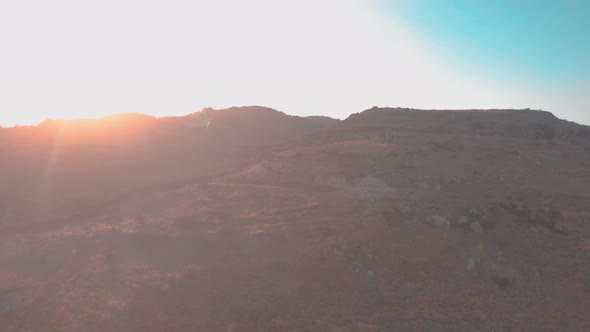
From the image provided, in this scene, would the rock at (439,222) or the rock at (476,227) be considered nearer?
the rock at (476,227)

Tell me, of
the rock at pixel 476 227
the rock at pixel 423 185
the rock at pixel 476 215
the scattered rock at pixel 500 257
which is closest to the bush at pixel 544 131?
the rock at pixel 423 185

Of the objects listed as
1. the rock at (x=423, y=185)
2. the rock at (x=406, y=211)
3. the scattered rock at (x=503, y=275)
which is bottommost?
the scattered rock at (x=503, y=275)

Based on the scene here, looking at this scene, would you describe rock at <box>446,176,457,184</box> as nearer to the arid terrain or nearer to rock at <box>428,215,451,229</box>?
the arid terrain

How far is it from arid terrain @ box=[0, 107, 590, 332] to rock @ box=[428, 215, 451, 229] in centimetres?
6

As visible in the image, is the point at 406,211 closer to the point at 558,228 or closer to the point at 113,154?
the point at 558,228

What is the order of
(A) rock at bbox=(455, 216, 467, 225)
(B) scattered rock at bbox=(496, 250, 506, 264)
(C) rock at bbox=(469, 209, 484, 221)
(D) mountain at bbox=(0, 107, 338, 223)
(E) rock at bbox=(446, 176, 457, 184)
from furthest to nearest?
(D) mountain at bbox=(0, 107, 338, 223) → (E) rock at bbox=(446, 176, 457, 184) → (C) rock at bbox=(469, 209, 484, 221) → (A) rock at bbox=(455, 216, 467, 225) → (B) scattered rock at bbox=(496, 250, 506, 264)

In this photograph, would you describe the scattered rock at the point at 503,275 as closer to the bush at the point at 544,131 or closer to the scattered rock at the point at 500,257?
the scattered rock at the point at 500,257

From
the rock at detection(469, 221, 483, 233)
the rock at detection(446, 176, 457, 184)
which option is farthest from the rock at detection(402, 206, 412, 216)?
the rock at detection(446, 176, 457, 184)

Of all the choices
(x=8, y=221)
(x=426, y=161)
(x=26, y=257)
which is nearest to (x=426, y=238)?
(x=426, y=161)

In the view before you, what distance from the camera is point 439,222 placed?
20.6 m

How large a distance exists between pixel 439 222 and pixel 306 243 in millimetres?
7801

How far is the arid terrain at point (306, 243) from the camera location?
1423 cm

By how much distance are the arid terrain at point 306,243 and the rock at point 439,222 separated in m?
0.06

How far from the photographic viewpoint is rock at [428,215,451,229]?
2045cm
